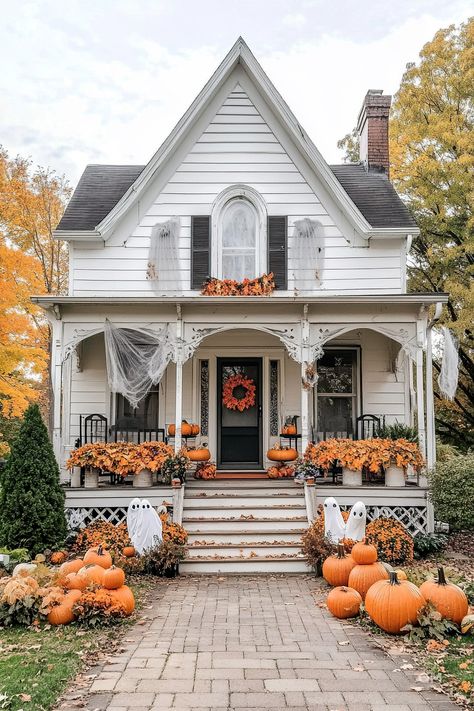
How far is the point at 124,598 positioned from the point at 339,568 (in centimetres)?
265

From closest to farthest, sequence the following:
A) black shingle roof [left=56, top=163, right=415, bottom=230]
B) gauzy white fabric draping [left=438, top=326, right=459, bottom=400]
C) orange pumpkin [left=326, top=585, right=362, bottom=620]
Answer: orange pumpkin [left=326, top=585, right=362, bottom=620], gauzy white fabric draping [left=438, top=326, right=459, bottom=400], black shingle roof [left=56, top=163, right=415, bottom=230]

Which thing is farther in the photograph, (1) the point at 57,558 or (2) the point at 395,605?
(1) the point at 57,558

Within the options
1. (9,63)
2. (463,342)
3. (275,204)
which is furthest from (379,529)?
(9,63)

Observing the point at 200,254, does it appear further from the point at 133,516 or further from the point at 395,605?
the point at 395,605

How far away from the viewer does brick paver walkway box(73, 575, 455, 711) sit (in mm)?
4465

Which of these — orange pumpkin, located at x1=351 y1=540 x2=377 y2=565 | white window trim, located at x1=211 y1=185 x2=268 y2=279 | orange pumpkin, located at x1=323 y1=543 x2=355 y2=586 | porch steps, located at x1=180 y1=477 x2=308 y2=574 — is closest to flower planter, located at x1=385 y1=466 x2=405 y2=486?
porch steps, located at x1=180 y1=477 x2=308 y2=574

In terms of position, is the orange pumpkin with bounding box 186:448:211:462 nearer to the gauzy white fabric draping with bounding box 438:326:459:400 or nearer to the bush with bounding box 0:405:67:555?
the bush with bounding box 0:405:67:555

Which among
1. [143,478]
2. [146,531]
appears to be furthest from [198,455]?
[146,531]

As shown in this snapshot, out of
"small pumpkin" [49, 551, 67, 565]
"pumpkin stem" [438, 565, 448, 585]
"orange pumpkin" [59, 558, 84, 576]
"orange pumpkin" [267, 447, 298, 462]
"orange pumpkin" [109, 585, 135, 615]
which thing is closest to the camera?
"pumpkin stem" [438, 565, 448, 585]

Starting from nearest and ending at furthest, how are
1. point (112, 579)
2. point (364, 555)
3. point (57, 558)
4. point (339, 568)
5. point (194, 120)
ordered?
point (112, 579), point (364, 555), point (339, 568), point (57, 558), point (194, 120)

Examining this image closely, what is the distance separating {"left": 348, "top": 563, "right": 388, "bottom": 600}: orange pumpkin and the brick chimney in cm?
1044

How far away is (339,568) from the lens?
7.62m

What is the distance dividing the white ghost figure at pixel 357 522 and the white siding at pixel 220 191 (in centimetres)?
567

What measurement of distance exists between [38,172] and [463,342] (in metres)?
15.9
